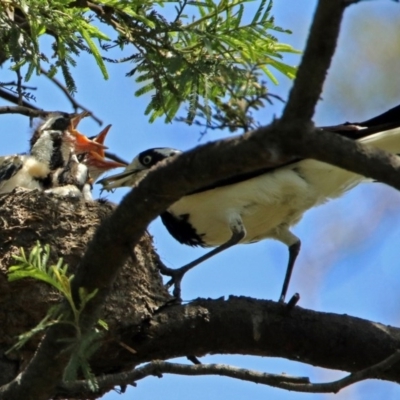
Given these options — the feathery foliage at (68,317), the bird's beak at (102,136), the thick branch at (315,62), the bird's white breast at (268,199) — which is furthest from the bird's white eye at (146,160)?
the thick branch at (315,62)

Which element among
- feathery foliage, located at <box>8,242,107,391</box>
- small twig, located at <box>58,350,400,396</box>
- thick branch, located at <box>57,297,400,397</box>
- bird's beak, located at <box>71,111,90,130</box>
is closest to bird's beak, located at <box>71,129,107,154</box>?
bird's beak, located at <box>71,111,90,130</box>

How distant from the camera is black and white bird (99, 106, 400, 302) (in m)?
5.18

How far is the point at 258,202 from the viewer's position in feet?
17.3

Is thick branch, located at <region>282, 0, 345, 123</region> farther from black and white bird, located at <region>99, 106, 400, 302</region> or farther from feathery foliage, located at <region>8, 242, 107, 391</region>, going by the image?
black and white bird, located at <region>99, 106, 400, 302</region>

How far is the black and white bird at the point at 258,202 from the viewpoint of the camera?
5184 mm

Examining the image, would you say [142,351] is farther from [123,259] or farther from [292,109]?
[292,109]

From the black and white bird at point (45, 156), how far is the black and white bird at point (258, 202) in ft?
2.15

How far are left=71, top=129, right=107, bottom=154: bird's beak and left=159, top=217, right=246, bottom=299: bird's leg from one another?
59.5 inches

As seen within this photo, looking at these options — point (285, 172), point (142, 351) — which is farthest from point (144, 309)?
point (285, 172)

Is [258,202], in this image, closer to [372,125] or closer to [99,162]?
[372,125]

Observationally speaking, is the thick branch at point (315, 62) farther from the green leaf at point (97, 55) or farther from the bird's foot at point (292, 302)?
the green leaf at point (97, 55)

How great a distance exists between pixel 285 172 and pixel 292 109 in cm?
276

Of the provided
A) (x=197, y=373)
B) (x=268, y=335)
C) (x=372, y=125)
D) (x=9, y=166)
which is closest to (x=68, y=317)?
(x=197, y=373)

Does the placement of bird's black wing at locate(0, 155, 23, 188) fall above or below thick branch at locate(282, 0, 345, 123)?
above
